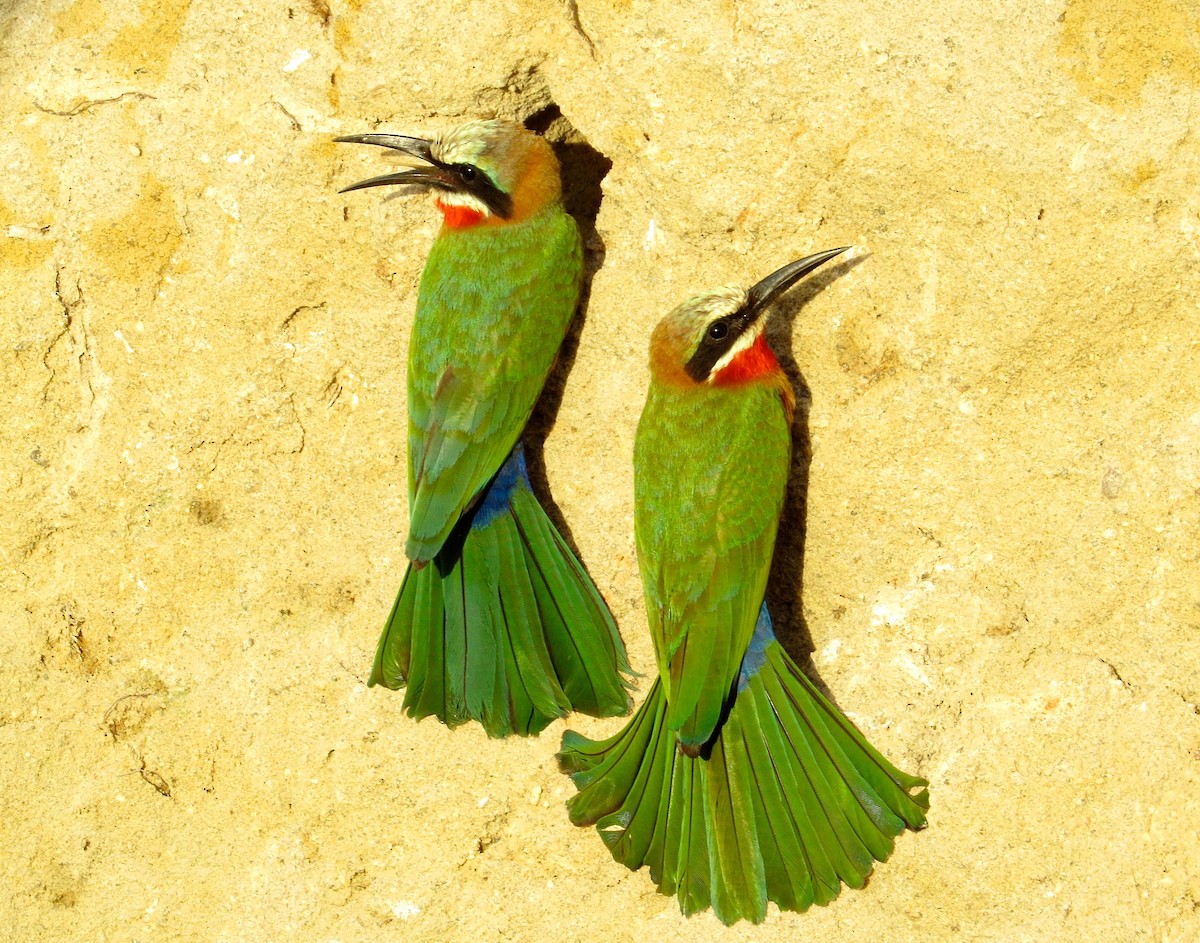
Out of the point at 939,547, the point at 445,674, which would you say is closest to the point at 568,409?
the point at 445,674

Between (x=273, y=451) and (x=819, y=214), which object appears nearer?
(x=819, y=214)

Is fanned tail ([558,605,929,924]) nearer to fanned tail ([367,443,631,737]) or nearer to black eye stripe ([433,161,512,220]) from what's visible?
fanned tail ([367,443,631,737])

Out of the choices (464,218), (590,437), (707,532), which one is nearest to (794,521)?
(707,532)

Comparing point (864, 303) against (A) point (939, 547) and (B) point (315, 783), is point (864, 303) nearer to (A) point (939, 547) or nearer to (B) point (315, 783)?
(A) point (939, 547)

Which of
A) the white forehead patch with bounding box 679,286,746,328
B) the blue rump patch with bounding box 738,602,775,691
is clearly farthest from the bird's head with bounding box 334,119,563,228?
the blue rump patch with bounding box 738,602,775,691

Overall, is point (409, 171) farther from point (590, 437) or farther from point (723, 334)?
point (723, 334)
